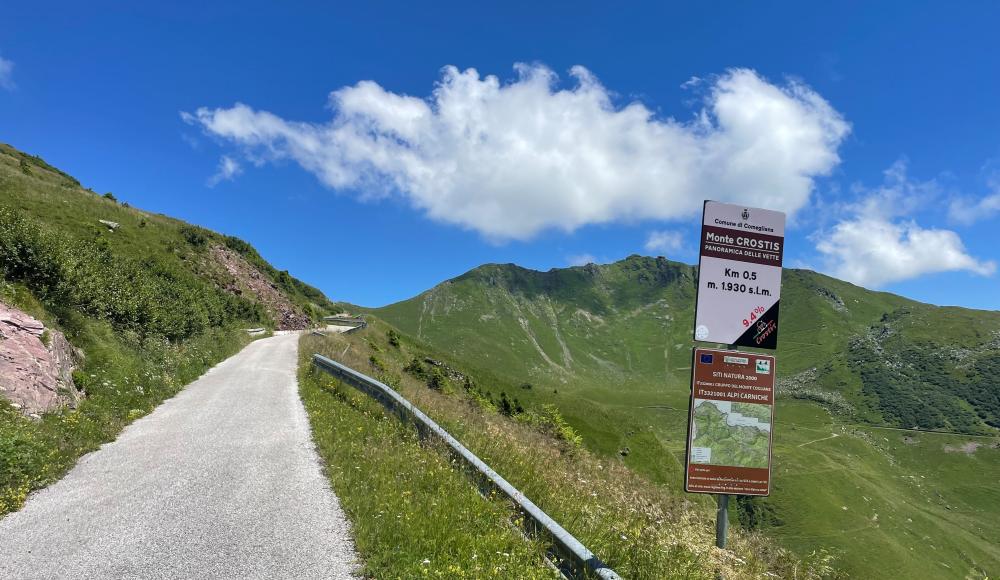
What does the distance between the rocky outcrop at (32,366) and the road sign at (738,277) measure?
12720mm

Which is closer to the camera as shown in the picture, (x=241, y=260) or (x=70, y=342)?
(x=70, y=342)

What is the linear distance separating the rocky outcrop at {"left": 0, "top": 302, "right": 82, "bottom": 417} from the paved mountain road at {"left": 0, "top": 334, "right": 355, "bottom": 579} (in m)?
1.73

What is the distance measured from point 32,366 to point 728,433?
1391 cm

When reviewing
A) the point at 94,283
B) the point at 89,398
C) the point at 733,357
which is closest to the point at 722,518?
the point at 733,357

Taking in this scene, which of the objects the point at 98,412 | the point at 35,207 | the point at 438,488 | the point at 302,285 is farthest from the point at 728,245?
the point at 302,285

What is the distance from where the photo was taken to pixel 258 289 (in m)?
54.1

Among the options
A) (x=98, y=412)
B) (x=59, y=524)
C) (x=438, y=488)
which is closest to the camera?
(x=59, y=524)

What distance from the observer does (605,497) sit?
8.73 metres

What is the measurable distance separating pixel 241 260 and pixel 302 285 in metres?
36.8

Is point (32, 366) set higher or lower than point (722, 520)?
higher

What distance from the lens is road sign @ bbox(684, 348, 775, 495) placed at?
667 cm

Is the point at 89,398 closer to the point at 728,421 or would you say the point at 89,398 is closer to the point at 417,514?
the point at 417,514

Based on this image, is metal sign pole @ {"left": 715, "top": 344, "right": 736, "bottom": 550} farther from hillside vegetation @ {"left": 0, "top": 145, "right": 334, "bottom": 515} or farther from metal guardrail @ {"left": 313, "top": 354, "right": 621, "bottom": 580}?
hillside vegetation @ {"left": 0, "top": 145, "right": 334, "bottom": 515}

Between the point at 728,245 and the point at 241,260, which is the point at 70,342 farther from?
the point at 241,260
